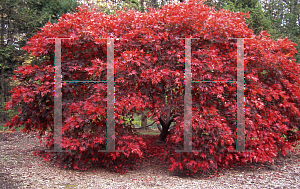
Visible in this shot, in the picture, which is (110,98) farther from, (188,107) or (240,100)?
(240,100)

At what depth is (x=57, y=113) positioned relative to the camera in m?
3.97

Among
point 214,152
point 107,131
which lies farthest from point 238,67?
point 107,131

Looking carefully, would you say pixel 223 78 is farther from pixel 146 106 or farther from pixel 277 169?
pixel 277 169

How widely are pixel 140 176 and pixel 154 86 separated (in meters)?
1.70

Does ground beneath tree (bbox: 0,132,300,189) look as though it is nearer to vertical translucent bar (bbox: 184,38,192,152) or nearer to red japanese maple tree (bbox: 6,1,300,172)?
red japanese maple tree (bbox: 6,1,300,172)

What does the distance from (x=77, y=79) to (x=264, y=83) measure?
3818 mm

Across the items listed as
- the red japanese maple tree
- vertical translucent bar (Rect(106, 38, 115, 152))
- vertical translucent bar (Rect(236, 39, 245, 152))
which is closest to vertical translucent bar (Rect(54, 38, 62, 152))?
the red japanese maple tree

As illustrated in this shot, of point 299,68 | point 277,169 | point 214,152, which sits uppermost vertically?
point 299,68

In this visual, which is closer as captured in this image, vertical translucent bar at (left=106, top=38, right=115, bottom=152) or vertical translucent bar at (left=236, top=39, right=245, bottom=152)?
vertical translucent bar at (left=106, top=38, right=115, bottom=152)

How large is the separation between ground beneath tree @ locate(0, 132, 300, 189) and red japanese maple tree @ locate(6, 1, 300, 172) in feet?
0.81

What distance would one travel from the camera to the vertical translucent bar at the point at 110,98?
143 inches

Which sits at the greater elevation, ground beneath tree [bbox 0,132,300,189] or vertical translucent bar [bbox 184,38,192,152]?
vertical translucent bar [bbox 184,38,192,152]

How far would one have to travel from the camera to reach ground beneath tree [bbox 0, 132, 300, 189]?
3.47 metres

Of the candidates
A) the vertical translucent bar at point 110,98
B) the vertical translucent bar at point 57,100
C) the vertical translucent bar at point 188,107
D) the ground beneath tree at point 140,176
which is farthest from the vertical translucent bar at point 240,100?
the vertical translucent bar at point 57,100
